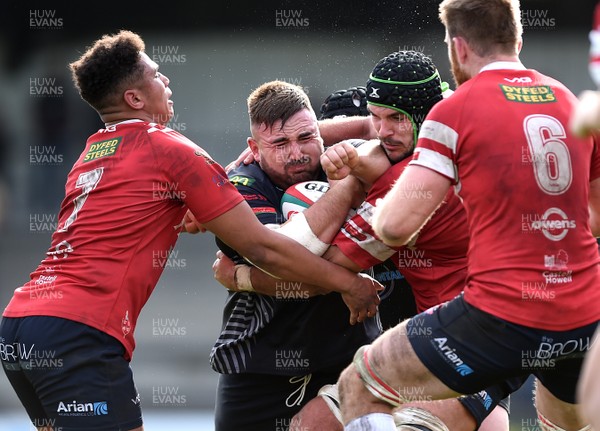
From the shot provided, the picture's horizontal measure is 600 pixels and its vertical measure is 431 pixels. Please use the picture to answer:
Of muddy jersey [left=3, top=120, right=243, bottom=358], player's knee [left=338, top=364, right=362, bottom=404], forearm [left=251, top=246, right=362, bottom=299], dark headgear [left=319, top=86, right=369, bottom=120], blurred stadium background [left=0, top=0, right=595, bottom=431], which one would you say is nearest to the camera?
player's knee [left=338, top=364, right=362, bottom=404]

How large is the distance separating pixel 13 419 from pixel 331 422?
15.0 feet

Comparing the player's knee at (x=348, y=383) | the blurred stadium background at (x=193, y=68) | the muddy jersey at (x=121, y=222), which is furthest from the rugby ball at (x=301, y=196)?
the blurred stadium background at (x=193, y=68)

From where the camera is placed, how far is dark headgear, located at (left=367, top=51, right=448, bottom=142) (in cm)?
461

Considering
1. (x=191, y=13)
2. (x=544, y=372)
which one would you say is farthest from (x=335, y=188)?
(x=191, y=13)

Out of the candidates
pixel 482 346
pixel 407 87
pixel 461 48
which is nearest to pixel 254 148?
pixel 407 87

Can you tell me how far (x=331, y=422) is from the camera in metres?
4.98

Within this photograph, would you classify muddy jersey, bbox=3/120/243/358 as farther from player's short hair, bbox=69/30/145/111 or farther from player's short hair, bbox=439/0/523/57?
player's short hair, bbox=439/0/523/57

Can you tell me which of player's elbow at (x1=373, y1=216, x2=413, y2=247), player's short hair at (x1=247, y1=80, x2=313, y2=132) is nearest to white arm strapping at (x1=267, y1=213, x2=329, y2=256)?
player's short hair at (x1=247, y1=80, x2=313, y2=132)

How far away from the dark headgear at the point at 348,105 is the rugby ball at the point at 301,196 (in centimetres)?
97

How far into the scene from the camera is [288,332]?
509 centimetres

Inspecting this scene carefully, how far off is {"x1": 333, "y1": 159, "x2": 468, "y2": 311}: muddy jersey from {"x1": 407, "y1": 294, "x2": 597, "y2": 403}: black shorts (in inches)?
27.0

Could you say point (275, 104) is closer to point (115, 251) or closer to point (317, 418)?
point (115, 251)

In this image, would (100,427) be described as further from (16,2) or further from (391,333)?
(16,2)

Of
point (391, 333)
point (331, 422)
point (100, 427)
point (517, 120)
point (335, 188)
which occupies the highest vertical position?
point (517, 120)
